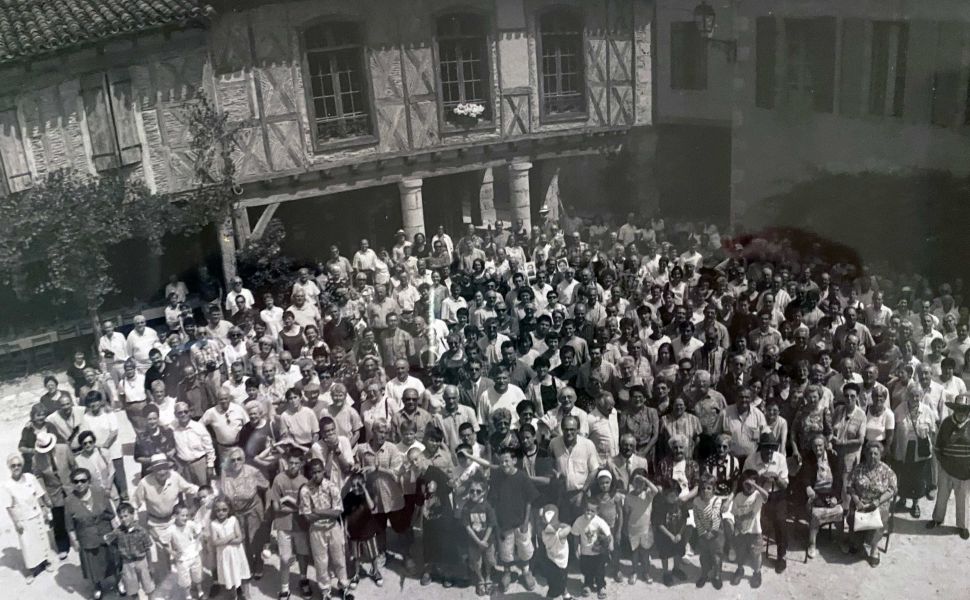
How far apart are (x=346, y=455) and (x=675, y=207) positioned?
6.36 meters

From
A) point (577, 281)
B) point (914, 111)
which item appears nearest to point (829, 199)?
point (914, 111)

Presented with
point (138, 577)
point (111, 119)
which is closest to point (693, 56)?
point (111, 119)

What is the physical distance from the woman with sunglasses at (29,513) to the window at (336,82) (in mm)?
5100

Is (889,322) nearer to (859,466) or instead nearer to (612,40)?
(859,466)

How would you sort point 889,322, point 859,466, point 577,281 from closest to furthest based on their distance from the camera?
point 859,466 < point 889,322 < point 577,281

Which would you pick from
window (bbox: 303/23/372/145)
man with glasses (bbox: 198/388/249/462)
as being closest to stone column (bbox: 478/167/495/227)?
window (bbox: 303/23/372/145)

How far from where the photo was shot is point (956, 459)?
24.1ft

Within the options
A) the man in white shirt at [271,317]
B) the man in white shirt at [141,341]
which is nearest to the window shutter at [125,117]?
the man in white shirt at [141,341]

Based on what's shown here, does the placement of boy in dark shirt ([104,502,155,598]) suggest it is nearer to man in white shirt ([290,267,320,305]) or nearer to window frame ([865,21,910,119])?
man in white shirt ([290,267,320,305])

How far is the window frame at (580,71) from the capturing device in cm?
1048

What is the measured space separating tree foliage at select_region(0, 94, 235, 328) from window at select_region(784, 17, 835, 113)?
23.7 feet

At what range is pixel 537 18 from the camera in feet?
34.2

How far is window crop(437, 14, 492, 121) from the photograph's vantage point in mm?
10406

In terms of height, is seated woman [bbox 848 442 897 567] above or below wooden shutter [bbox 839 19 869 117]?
below
